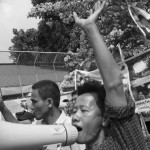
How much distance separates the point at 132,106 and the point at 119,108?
3.5 inches

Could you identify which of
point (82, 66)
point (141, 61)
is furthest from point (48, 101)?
point (82, 66)

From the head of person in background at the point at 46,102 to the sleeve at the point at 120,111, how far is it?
1.47m

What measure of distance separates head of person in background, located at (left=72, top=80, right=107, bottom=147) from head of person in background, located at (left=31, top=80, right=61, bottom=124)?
129 centimetres

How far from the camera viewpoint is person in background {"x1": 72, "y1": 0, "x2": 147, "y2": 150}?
209 cm

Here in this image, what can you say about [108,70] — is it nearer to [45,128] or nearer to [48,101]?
[45,128]

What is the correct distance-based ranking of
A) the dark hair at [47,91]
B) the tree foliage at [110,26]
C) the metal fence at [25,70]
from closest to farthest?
the dark hair at [47,91] < the tree foliage at [110,26] < the metal fence at [25,70]

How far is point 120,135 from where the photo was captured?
2.15 metres

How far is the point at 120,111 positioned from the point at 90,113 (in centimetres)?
20

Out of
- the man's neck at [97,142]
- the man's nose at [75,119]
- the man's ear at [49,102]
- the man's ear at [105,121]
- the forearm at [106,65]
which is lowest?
the man's neck at [97,142]

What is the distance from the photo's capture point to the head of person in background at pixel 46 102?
3.60 m

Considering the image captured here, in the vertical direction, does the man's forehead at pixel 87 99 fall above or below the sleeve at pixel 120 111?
above

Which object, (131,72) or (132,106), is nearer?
(132,106)

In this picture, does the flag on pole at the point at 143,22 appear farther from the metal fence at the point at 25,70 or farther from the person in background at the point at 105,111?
the metal fence at the point at 25,70

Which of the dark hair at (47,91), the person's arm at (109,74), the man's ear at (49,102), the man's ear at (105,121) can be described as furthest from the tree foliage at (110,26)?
the person's arm at (109,74)
